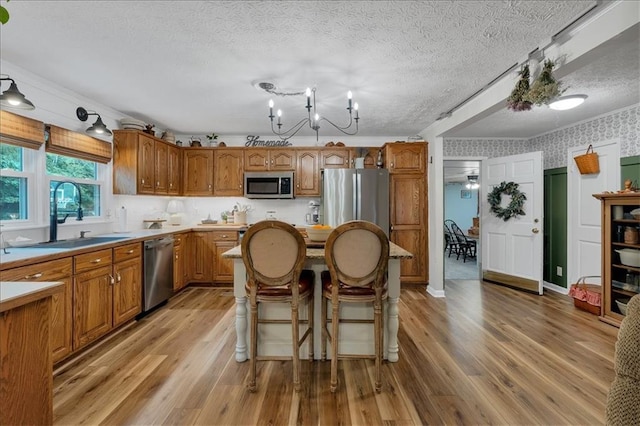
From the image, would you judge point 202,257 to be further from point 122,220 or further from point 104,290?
point 104,290

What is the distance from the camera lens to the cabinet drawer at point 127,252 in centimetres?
284

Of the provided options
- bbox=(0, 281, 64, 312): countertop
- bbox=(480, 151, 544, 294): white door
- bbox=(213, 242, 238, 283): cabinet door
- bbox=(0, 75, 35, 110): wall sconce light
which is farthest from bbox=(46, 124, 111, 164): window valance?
bbox=(480, 151, 544, 294): white door

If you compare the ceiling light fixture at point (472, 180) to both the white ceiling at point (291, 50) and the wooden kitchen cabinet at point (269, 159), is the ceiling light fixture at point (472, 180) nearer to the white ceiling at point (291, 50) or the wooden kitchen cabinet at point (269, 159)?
the white ceiling at point (291, 50)

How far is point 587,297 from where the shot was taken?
11.4 feet

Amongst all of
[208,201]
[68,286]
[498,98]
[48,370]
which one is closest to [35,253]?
[68,286]

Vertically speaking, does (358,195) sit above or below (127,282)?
above

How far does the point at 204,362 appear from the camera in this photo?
238 centimetres

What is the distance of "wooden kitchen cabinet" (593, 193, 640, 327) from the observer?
10.1ft

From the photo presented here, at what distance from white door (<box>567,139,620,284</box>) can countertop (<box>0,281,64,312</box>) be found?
17.6 ft

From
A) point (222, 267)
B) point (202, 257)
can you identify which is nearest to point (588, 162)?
point (222, 267)

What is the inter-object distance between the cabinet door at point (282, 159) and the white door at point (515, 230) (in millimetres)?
3216

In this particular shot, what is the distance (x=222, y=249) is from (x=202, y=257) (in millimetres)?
333

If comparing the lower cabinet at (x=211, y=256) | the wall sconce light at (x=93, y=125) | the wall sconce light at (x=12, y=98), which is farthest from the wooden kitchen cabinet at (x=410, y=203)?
the wall sconce light at (x=12, y=98)

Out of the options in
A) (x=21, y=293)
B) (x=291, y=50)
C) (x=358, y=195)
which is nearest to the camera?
(x=21, y=293)
